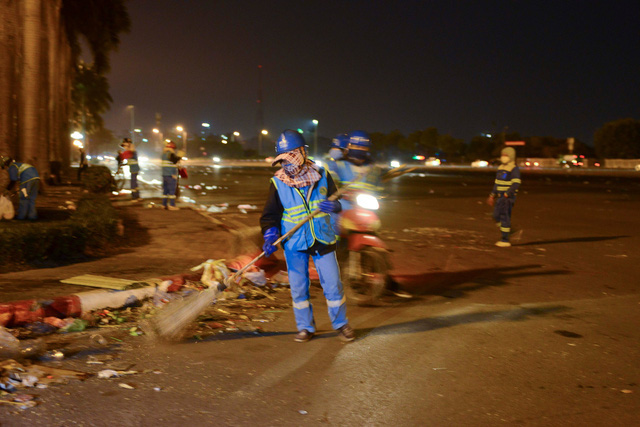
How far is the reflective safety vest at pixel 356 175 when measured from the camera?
700 cm

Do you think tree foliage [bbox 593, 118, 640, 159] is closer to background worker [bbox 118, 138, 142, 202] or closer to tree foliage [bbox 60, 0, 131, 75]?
tree foliage [bbox 60, 0, 131, 75]

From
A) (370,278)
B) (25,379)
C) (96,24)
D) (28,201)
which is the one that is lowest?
(25,379)

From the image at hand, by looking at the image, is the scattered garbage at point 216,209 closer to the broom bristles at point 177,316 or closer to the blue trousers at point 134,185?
the blue trousers at point 134,185

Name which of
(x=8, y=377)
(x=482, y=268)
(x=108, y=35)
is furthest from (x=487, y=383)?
(x=108, y=35)

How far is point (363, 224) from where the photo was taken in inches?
271

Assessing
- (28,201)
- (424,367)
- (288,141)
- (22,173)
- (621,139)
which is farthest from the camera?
(621,139)

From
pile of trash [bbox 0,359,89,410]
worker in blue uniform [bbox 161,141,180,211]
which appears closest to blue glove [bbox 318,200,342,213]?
pile of trash [bbox 0,359,89,410]

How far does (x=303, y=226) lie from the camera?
5340 mm

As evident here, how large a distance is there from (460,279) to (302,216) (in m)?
3.88

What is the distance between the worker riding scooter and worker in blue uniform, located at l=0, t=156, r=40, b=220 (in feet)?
24.1

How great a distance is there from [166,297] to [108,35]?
91.0ft

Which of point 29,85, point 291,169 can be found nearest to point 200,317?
point 291,169

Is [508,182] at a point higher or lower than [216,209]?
higher

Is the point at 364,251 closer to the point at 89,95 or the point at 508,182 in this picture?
the point at 508,182
